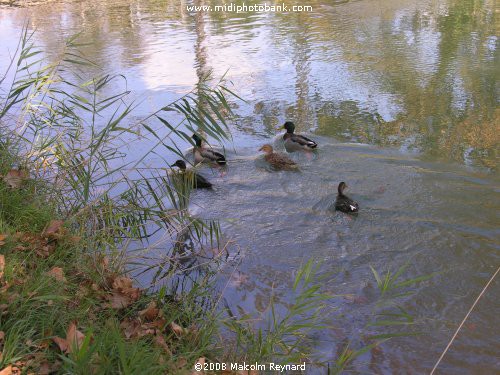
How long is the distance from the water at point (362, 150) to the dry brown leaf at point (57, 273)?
152 centimetres

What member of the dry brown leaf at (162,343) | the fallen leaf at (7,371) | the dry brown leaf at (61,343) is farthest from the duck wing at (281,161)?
the fallen leaf at (7,371)

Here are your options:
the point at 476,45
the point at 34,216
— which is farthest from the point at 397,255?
the point at 476,45

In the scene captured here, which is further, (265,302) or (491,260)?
(491,260)

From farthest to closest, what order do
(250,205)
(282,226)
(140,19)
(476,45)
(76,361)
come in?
(140,19) < (476,45) < (250,205) < (282,226) < (76,361)

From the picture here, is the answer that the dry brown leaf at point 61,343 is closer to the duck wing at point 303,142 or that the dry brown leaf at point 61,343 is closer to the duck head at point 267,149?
the duck head at point 267,149

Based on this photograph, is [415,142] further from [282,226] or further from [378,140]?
[282,226]

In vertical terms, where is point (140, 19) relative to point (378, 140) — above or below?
above

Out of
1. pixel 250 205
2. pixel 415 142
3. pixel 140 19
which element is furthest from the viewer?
pixel 140 19

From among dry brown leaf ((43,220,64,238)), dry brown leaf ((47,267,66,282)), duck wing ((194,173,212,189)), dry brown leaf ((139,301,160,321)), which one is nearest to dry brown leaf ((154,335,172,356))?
dry brown leaf ((139,301,160,321))

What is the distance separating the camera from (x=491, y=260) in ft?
16.5

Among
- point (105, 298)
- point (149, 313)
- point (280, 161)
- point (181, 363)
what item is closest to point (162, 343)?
point (181, 363)

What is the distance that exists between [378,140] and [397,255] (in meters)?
2.65

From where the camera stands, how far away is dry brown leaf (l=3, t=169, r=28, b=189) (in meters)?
4.79

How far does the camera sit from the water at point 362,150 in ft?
15.1
